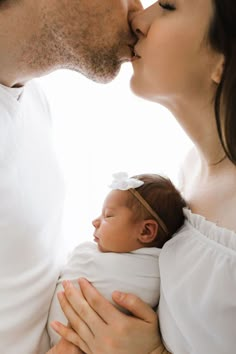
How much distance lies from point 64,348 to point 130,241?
0.92 feet

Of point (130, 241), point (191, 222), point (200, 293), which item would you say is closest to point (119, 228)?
point (130, 241)

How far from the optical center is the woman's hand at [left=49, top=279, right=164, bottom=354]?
3.06 ft

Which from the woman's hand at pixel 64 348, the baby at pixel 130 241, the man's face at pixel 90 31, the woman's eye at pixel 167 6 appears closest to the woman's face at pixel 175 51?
the woman's eye at pixel 167 6

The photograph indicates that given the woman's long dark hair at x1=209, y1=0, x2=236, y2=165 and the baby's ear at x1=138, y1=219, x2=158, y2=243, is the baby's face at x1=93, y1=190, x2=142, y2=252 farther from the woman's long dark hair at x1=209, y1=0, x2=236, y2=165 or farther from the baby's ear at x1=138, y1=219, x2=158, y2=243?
the woman's long dark hair at x1=209, y1=0, x2=236, y2=165

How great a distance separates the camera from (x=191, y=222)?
3.27 feet

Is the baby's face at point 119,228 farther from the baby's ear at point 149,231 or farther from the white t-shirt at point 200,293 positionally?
the white t-shirt at point 200,293

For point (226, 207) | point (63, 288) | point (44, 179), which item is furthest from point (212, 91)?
point (63, 288)

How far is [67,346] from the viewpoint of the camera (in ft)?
3.21

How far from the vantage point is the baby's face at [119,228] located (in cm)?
108

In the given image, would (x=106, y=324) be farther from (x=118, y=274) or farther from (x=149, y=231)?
(x=149, y=231)

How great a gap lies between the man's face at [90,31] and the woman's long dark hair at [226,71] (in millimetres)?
252

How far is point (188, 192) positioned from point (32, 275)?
17.5 inches

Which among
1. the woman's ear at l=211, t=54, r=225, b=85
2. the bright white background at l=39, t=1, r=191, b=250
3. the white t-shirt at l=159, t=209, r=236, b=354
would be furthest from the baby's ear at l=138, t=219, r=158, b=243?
the bright white background at l=39, t=1, r=191, b=250

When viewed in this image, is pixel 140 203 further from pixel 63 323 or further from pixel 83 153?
pixel 83 153
